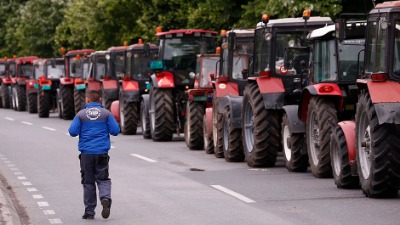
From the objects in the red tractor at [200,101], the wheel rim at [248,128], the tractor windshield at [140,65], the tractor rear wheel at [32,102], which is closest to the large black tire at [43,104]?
the tractor rear wheel at [32,102]

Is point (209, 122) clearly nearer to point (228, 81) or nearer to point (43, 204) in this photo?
point (228, 81)

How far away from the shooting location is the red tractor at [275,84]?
20969 millimetres

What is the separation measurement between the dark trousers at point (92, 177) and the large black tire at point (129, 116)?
1930 cm

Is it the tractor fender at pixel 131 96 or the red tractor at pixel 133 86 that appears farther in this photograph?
the red tractor at pixel 133 86

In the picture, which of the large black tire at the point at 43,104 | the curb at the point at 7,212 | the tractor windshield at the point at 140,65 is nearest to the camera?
the curb at the point at 7,212

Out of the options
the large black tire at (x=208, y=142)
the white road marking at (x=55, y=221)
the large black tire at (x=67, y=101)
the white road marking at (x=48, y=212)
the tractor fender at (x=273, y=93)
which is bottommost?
the large black tire at (x=67, y=101)

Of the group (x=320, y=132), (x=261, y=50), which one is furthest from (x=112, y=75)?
(x=320, y=132)

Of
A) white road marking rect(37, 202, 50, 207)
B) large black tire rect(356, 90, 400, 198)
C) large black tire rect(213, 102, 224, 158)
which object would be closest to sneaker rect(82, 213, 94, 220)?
white road marking rect(37, 202, 50, 207)

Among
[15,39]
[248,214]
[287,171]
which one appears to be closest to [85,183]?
[248,214]

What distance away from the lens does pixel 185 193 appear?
17453mm

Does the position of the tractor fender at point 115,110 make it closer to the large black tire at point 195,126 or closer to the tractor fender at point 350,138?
the large black tire at point 195,126

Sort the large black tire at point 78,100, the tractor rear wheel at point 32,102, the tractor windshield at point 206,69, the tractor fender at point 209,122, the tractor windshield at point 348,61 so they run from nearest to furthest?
1. the tractor windshield at point 348,61
2. the tractor fender at point 209,122
3. the tractor windshield at point 206,69
4. the large black tire at point 78,100
5. the tractor rear wheel at point 32,102

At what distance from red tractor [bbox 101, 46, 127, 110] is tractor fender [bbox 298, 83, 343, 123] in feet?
58.1

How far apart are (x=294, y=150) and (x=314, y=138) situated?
2.82 ft
